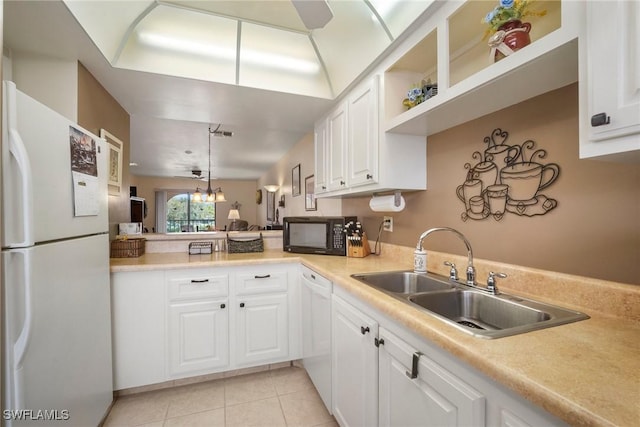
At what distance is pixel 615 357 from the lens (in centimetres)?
67

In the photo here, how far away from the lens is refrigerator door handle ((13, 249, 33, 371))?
977mm

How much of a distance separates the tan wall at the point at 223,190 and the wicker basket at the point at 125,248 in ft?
21.3

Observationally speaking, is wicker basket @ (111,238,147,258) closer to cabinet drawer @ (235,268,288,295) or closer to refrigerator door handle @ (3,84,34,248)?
cabinet drawer @ (235,268,288,295)

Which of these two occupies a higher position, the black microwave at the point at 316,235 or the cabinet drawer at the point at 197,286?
the black microwave at the point at 316,235

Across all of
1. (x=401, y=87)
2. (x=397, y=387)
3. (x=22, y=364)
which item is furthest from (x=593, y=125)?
(x=22, y=364)

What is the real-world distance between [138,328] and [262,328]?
808 millimetres

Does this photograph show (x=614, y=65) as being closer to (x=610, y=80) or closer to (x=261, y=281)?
(x=610, y=80)

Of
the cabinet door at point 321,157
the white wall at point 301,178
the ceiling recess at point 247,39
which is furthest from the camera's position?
the white wall at point 301,178

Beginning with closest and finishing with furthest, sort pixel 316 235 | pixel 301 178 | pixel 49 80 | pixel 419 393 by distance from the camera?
pixel 419 393, pixel 49 80, pixel 316 235, pixel 301 178

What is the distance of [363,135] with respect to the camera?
1.87 m

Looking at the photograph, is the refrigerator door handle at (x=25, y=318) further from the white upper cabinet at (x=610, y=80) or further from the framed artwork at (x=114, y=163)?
the white upper cabinet at (x=610, y=80)

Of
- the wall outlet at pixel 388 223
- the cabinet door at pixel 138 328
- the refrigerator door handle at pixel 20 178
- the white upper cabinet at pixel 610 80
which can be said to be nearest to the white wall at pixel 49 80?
the refrigerator door handle at pixel 20 178

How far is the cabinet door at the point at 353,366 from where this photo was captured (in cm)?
119

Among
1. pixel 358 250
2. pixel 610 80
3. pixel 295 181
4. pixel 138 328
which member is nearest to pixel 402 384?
pixel 610 80
